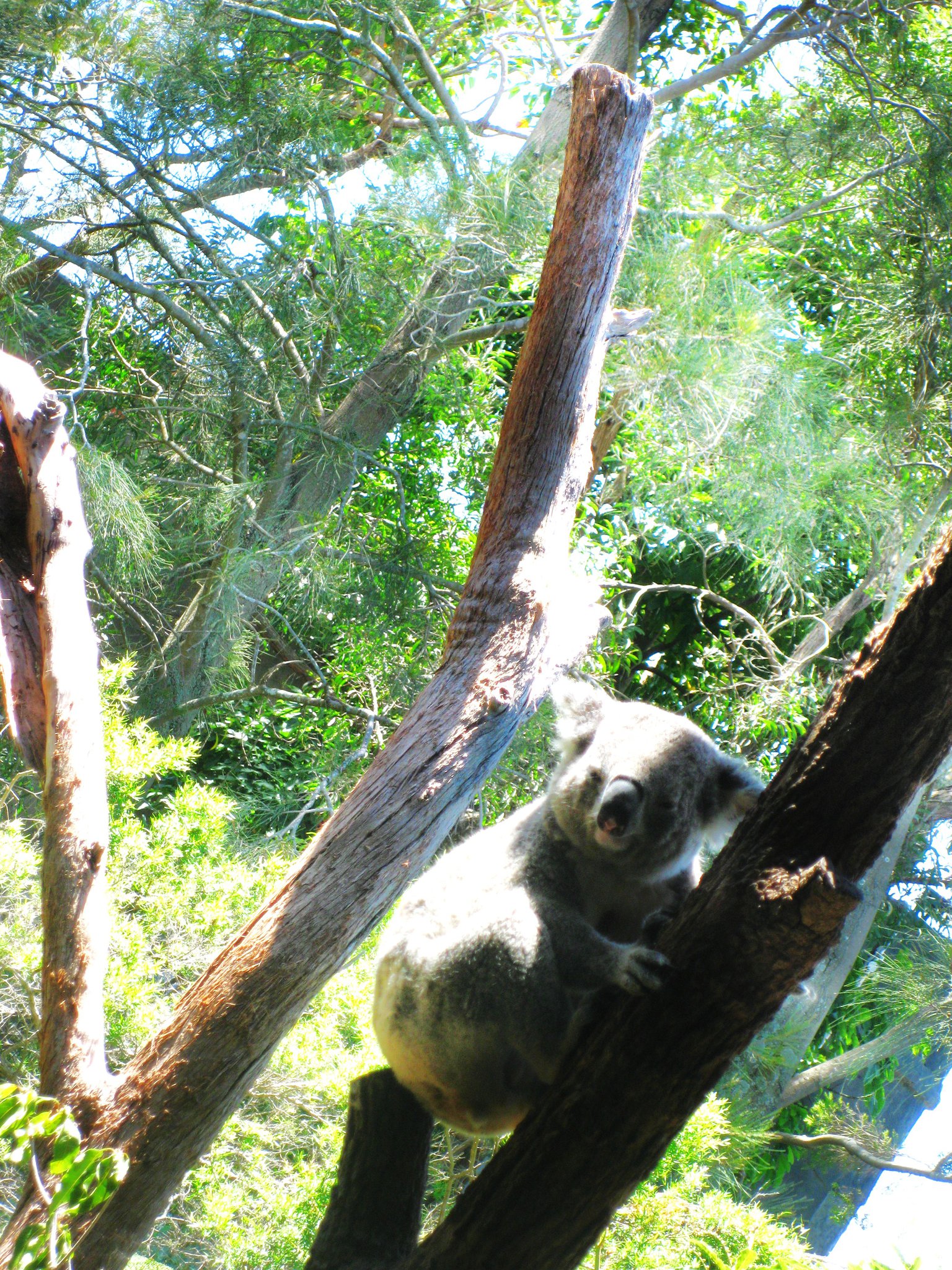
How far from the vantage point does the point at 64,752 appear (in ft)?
5.63

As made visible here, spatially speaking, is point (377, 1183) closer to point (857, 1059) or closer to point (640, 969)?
point (640, 969)

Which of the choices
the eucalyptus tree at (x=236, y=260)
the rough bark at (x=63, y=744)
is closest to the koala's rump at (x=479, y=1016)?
the rough bark at (x=63, y=744)

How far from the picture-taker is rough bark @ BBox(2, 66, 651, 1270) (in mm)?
1576

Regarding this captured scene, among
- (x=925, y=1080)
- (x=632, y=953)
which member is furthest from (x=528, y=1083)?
(x=925, y=1080)

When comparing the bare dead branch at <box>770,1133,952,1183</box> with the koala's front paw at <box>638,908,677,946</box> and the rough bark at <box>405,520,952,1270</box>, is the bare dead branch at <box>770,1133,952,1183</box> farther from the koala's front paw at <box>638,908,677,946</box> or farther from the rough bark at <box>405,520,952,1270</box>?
the rough bark at <box>405,520,952,1270</box>

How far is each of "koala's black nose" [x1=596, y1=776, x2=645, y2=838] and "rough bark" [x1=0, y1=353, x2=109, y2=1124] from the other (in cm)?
82

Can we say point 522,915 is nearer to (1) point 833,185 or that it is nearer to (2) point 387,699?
(2) point 387,699

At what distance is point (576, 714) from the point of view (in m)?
1.81

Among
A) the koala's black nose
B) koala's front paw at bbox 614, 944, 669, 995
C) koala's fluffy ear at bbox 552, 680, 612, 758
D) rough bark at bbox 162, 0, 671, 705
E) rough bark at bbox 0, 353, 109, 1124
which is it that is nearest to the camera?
koala's front paw at bbox 614, 944, 669, 995

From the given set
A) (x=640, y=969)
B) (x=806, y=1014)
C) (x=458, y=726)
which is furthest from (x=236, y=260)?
(x=806, y=1014)

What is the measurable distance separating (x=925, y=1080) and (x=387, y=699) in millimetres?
3146

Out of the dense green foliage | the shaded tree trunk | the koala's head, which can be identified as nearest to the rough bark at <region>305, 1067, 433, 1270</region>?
→ the shaded tree trunk

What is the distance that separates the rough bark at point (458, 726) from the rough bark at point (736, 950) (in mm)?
547

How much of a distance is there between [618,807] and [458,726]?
0.51 meters
